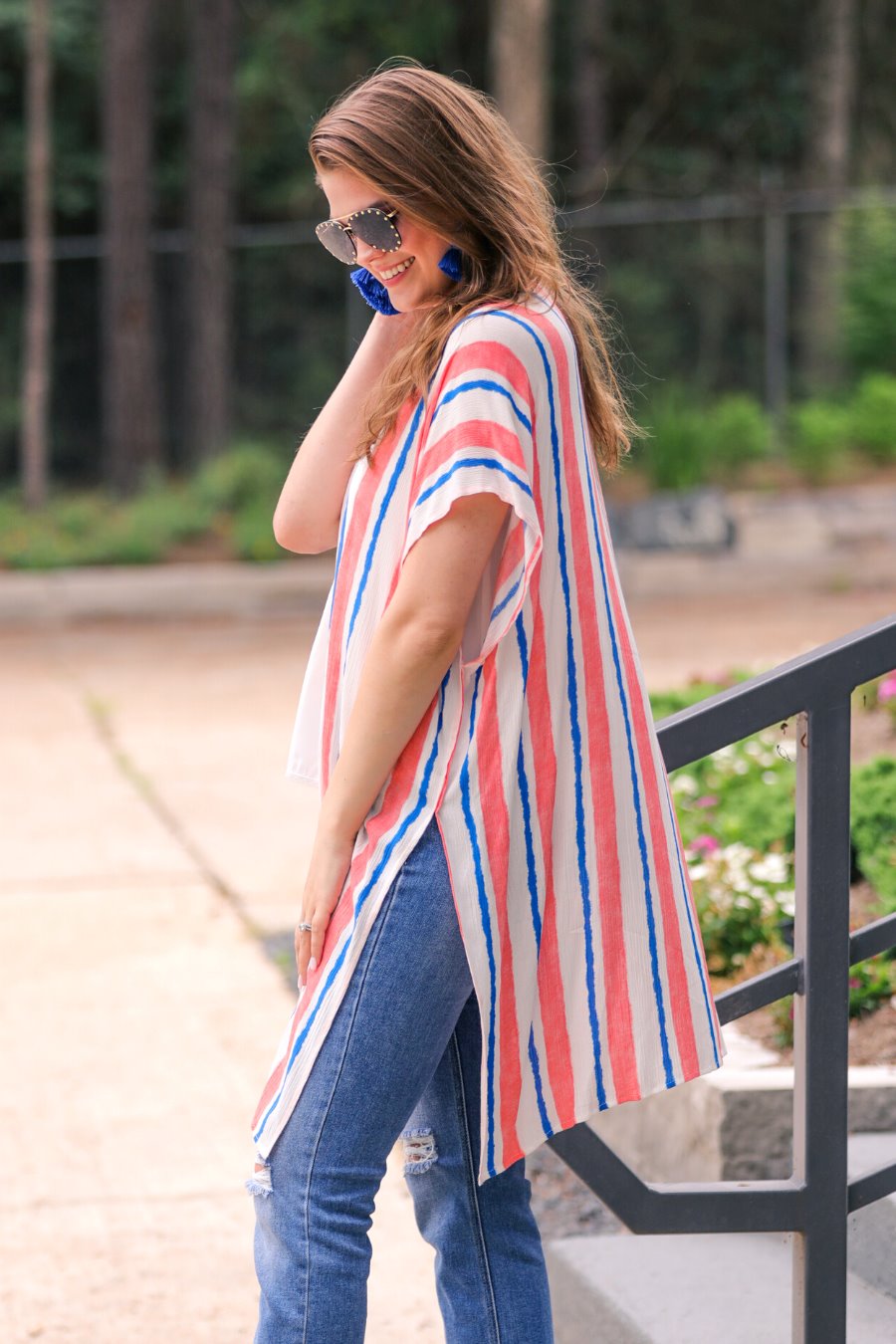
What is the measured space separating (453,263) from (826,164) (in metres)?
18.7

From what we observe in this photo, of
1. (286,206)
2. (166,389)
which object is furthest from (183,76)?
A: (166,389)

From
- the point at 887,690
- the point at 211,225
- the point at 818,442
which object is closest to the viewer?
the point at 887,690

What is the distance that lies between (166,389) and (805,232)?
7.13 m

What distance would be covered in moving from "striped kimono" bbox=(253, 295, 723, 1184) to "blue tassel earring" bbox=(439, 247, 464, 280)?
95 millimetres

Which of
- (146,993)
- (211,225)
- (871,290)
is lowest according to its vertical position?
(146,993)

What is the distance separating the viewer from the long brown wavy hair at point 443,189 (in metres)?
1.72

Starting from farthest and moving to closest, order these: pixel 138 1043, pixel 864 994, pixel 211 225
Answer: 1. pixel 211 225
2. pixel 138 1043
3. pixel 864 994

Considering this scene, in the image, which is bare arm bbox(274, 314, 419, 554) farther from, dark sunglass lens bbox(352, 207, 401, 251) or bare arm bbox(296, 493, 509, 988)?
bare arm bbox(296, 493, 509, 988)

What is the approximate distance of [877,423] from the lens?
14.9 m

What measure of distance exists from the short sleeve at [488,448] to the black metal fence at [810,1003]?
1.20 ft

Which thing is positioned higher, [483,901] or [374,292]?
[374,292]

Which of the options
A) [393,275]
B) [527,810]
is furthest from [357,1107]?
[393,275]

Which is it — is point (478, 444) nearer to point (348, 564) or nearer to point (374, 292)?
Answer: point (348, 564)

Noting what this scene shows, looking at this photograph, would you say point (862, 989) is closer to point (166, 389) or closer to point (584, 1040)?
point (584, 1040)
